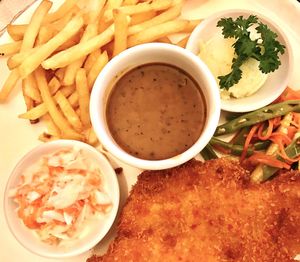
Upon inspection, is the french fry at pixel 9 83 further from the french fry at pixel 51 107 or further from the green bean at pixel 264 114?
the green bean at pixel 264 114

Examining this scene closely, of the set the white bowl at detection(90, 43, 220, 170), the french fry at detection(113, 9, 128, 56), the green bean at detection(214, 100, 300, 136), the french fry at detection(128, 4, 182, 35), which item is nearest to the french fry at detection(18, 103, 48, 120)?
the white bowl at detection(90, 43, 220, 170)

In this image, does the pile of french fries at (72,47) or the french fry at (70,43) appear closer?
the pile of french fries at (72,47)

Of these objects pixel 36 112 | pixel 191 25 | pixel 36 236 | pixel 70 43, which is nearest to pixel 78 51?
pixel 70 43

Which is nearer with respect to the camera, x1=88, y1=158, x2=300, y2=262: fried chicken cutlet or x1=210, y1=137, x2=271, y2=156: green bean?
x1=88, y1=158, x2=300, y2=262: fried chicken cutlet

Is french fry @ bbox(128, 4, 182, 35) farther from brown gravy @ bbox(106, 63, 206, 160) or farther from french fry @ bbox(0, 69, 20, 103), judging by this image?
french fry @ bbox(0, 69, 20, 103)

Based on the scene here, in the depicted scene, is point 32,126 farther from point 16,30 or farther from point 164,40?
point 164,40

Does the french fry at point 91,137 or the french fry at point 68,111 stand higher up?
the french fry at point 68,111

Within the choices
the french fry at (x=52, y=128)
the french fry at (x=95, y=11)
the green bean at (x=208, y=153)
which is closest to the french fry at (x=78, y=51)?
the french fry at (x=95, y=11)
